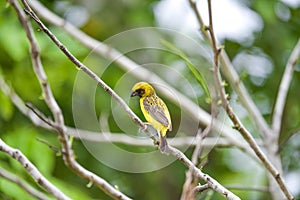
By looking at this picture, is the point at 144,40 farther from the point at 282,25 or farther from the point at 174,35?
the point at 282,25

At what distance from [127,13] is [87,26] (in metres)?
0.29

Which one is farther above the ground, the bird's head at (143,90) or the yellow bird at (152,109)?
the bird's head at (143,90)

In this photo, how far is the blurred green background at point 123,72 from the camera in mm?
2408

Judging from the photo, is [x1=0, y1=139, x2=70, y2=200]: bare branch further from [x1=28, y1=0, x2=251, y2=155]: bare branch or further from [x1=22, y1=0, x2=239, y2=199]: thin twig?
[x1=28, y1=0, x2=251, y2=155]: bare branch

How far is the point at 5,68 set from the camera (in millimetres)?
2625

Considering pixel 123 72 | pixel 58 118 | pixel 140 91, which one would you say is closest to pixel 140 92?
pixel 140 91

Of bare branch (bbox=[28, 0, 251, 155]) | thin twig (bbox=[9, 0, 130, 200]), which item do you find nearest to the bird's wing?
thin twig (bbox=[9, 0, 130, 200])

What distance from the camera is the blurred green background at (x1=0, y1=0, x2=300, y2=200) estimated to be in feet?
7.90

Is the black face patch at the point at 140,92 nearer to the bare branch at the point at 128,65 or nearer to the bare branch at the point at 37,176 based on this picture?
the bare branch at the point at 37,176

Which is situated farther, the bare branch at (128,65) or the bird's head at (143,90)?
the bare branch at (128,65)

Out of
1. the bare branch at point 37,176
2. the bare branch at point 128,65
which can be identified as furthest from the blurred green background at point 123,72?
the bare branch at point 37,176

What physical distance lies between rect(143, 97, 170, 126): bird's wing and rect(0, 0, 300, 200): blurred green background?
41.0 inches

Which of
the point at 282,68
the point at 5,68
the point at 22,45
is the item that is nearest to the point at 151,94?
the point at 22,45

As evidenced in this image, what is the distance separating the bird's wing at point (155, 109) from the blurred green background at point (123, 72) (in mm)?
1042
